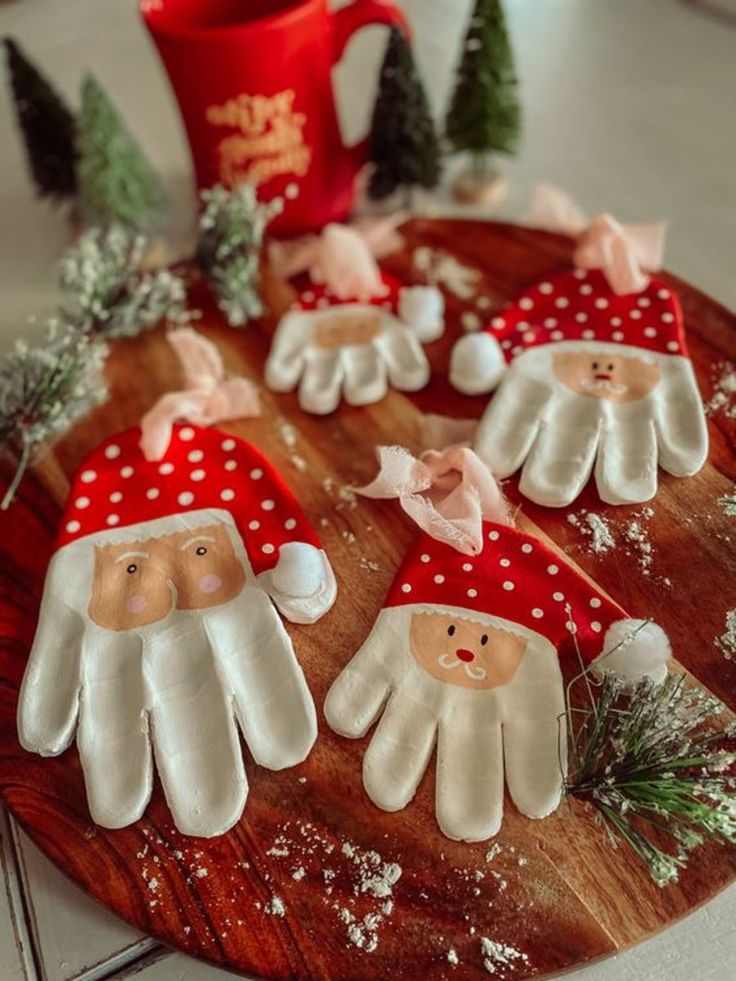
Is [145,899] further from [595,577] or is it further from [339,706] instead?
[595,577]

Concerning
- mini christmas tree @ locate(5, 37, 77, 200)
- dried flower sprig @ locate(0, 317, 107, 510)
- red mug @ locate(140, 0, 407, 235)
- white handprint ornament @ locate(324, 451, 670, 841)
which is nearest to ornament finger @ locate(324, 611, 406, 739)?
white handprint ornament @ locate(324, 451, 670, 841)

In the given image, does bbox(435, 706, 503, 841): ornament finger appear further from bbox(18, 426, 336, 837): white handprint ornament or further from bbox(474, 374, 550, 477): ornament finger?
bbox(474, 374, 550, 477): ornament finger

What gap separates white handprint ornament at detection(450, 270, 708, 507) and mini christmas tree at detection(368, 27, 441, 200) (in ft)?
0.66

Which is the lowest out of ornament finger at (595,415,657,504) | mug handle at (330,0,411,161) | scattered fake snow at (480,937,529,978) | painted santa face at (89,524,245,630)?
scattered fake snow at (480,937,529,978)

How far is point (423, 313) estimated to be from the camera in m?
0.80

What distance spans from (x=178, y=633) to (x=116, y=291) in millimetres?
347

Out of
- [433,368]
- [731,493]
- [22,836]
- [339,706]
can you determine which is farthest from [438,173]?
[22,836]

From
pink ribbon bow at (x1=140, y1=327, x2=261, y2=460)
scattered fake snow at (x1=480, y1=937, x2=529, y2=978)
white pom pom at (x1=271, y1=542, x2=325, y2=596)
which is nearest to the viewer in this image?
scattered fake snow at (x1=480, y1=937, x2=529, y2=978)

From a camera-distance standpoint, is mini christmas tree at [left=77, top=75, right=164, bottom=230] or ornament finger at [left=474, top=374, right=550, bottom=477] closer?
ornament finger at [left=474, top=374, right=550, bottom=477]

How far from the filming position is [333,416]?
2.53 ft

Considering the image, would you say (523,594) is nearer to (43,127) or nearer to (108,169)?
(108,169)

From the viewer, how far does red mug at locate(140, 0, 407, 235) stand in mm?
782

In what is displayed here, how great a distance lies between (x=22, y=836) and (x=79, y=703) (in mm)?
94

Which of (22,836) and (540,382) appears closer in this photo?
(22,836)
